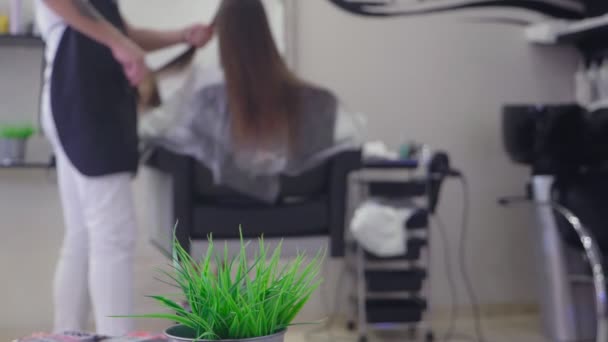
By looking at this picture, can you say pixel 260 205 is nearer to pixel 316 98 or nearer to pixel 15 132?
pixel 316 98

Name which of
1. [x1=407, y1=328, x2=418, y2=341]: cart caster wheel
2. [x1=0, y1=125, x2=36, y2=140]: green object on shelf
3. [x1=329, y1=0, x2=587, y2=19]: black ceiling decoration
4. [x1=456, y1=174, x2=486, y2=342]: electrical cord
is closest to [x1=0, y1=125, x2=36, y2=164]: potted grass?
[x1=0, y1=125, x2=36, y2=140]: green object on shelf

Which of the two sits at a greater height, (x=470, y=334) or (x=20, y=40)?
(x=20, y=40)

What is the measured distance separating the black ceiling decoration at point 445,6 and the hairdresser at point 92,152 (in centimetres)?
160

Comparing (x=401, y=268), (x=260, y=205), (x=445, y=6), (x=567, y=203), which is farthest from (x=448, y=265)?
(x=260, y=205)

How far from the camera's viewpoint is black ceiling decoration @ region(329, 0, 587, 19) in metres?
3.48

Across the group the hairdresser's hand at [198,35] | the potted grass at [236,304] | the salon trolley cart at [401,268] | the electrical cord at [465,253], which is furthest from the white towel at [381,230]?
the potted grass at [236,304]

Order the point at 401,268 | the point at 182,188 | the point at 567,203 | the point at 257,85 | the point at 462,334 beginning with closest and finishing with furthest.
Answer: the point at 182,188, the point at 257,85, the point at 567,203, the point at 401,268, the point at 462,334

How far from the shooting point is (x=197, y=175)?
2.34 meters

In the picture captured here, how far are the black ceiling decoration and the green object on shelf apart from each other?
1538mm

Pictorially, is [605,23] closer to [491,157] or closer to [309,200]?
[491,157]

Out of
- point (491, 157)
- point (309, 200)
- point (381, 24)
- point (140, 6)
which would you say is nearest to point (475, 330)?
point (491, 157)

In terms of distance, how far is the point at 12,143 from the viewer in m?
2.85

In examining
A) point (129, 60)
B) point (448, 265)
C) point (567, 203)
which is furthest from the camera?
point (448, 265)

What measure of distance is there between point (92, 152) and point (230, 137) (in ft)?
1.87
